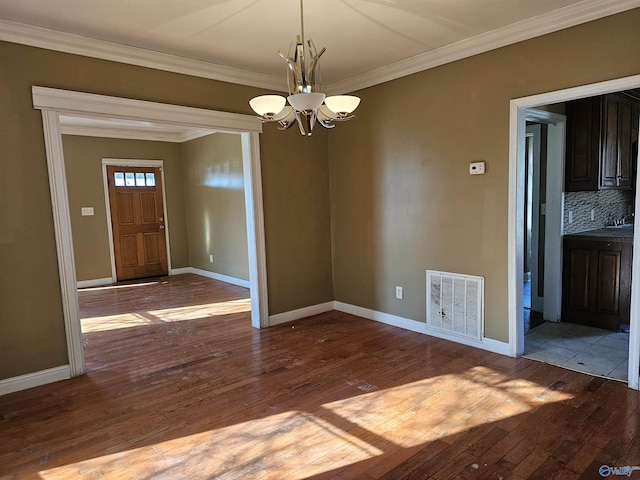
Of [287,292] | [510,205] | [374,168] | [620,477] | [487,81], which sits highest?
[487,81]

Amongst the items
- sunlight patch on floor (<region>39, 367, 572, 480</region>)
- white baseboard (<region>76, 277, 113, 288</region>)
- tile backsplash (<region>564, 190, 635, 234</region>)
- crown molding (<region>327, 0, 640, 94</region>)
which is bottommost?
sunlight patch on floor (<region>39, 367, 572, 480</region>)

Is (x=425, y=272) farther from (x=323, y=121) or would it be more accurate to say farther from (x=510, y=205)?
(x=323, y=121)

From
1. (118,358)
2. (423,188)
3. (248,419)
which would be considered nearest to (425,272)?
(423,188)

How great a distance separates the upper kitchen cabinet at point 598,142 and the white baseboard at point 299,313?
2.94m

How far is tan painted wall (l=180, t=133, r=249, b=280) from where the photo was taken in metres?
6.57

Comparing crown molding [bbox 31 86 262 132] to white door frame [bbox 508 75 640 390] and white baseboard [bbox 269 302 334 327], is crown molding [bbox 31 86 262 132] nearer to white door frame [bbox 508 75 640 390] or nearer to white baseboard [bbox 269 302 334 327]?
white baseboard [bbox 269 302 334 327]

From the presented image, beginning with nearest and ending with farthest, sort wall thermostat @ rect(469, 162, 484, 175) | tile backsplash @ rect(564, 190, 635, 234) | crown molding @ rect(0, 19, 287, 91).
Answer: crown molding @ rect(0, 19, 287, 91) → wall thermostat @ rect(469, 162, 484, 175) → tile backsplash @ rect(564, 190, 635, 234)

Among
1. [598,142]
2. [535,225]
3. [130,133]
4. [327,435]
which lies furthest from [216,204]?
[598,142]

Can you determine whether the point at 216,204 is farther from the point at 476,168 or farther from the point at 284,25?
the point at 476,168

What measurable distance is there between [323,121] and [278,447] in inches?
80.8

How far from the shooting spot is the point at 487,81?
3393mm

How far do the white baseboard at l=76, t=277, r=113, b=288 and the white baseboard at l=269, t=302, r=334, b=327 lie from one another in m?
4.14

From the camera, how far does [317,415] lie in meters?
2.61

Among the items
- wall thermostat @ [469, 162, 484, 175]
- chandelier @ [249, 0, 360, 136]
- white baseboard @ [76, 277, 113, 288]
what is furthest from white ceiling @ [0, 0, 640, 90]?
white baseboard @ [76, 277, 113, 288]
